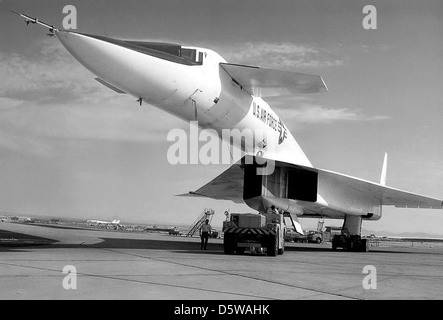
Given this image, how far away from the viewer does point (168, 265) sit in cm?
723

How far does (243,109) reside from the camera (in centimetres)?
1115

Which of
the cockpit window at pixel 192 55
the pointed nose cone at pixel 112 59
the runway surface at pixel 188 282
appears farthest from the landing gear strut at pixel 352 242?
the pointed nose cone at pixel 112 59

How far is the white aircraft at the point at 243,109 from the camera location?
27.0ft

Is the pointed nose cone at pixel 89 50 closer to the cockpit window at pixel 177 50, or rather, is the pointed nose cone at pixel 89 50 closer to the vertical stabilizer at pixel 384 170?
the cockpit window at pixel 177 50

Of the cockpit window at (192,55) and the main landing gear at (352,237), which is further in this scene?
the main landing gear at (352,237)

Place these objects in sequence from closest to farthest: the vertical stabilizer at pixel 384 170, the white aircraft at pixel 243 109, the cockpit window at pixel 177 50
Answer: the white aircraft at pixel 243 109 → the cockpit window at pixel 177 50 → the vertical stabilizer at pixel 384 170

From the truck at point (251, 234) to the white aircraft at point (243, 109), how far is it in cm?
141

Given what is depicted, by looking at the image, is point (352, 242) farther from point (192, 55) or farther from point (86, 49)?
point (86, 49)

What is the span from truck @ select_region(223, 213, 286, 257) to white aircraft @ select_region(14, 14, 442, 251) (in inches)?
55.4

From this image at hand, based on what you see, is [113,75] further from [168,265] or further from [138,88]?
[168,265]

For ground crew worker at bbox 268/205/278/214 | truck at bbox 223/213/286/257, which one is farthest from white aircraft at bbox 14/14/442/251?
truck at bbox 223/213/286/257

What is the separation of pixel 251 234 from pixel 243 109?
294 cm

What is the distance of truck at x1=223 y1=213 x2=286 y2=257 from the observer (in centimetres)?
1081
